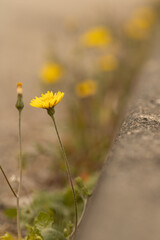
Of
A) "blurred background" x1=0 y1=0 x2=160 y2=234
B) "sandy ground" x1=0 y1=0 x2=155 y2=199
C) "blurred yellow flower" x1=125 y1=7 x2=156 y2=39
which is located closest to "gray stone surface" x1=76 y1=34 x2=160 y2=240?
"blurred background" x1=0 y1=0 x2=160 y2=234

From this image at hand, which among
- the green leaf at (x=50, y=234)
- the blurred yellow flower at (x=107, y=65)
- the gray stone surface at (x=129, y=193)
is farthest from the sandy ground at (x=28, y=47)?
the gray stone surface at (x=129, y=193)

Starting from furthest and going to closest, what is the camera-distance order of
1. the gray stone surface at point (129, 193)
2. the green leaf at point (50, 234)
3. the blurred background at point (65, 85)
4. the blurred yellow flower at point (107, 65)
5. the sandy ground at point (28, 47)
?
the blurred yellow flower at point (107, 65) → the sandy ground at point (28, 47) → the blurred background at point (65, 85) → the green leaf at point (50, 234) → the gray stone surface at point (129, 193)

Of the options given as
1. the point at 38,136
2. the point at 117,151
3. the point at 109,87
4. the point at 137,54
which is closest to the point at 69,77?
the point at 109,87

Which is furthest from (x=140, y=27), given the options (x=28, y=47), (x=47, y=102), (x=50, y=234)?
(x=50, y=234)

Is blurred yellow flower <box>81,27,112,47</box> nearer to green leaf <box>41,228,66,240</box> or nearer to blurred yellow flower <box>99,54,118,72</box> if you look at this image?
blurred yellow flower <box>99,54,118,72</box>

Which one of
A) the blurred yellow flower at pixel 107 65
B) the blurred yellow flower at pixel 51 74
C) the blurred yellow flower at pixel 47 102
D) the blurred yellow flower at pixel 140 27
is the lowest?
the blurred yellow flower at pixel 51 74

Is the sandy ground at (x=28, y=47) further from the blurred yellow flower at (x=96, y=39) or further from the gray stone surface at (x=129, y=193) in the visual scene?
the gray stone surface at (x=129, y=193)

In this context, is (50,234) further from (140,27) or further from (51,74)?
(140,27)
